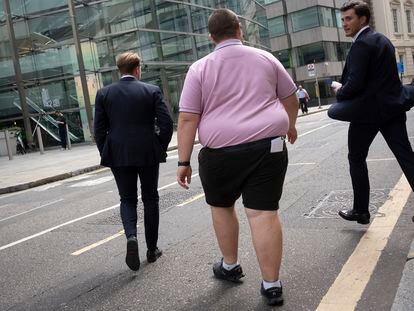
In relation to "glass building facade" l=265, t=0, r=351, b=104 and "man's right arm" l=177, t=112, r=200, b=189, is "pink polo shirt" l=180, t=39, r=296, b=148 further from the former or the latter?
"glass building facade" l=265, t=0, r=351, b=104

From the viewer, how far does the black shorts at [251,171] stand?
350cm

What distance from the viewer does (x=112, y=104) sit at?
15.2ft

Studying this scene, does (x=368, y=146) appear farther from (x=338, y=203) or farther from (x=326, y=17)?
(x=326, y=17)

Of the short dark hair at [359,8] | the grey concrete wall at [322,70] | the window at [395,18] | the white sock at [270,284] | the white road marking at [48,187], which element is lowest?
the white road marking at [48,187]

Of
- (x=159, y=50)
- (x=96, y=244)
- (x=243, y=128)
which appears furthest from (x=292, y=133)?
(x=159, y=50)

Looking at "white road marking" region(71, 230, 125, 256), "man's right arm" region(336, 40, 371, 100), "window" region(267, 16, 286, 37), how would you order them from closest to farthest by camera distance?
"man's right arm" region(336, 40, 371, 100) → "white road marking" region(71, 230, 125, 256) → "window" region(267, 16, 286, 37)

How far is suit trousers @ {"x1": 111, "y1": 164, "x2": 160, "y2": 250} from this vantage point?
4.69m

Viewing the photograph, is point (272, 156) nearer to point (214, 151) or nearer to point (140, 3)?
point (214, 151)

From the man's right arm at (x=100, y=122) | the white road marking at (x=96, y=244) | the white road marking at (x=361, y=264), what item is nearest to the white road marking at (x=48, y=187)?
the white road marking at (x=96, y=244)

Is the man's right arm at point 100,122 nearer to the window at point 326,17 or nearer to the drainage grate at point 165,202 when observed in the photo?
the drainage grate at point 165,202

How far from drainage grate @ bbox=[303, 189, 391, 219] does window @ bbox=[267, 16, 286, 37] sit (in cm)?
5354

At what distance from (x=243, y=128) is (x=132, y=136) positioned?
1.40 m

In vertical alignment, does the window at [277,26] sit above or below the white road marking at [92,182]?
above

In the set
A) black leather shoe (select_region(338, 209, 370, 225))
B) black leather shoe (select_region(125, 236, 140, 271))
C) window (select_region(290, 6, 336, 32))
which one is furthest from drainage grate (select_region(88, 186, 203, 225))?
window (select_region(290, 6, 336, 32))
